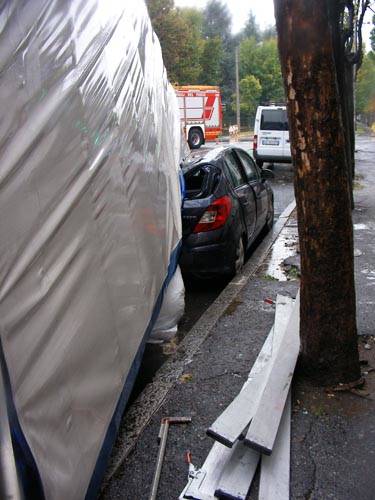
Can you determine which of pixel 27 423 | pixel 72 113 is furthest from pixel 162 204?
pixel 27 423

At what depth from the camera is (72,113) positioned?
243 cm

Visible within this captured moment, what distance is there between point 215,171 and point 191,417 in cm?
341

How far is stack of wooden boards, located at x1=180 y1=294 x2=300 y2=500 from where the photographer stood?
8.36 feet

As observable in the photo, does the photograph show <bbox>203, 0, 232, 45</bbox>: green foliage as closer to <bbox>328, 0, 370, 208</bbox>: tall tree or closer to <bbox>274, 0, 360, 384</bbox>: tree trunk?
<bbox>328, 0, 370, 208</bbox>: tall tree

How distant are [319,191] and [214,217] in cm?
258

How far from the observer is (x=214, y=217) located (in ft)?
18.6

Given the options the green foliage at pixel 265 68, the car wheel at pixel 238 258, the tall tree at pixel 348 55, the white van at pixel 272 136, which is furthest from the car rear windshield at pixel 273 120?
the green foliage at pixel 265 68

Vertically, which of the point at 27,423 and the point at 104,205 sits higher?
the point at 104,205

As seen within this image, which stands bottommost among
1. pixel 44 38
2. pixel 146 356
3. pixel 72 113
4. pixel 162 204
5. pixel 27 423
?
pixel 146 356

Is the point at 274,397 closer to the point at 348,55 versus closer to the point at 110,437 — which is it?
the point at 110,437

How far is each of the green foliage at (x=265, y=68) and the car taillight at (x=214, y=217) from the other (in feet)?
162

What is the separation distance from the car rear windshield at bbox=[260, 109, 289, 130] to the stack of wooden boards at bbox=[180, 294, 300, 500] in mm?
13917

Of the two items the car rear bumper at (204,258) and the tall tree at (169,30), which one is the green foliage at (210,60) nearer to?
the tall tree at (169,30)

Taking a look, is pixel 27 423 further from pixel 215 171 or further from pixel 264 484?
pixel 215 171
